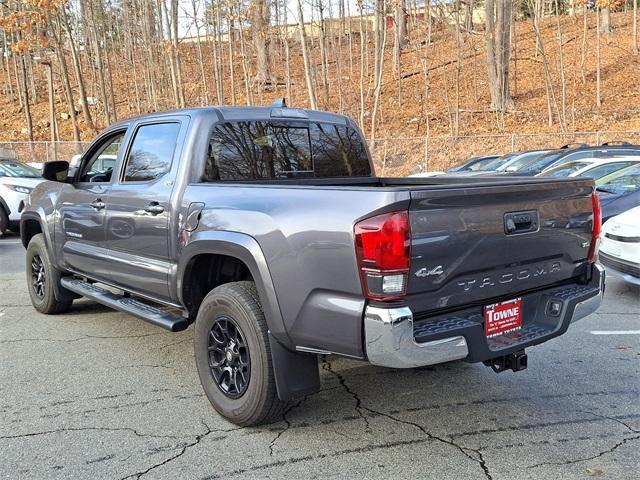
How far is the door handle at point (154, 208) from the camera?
4381 millimetres

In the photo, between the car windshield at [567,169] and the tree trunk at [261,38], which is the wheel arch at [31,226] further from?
the tree trunk at [261,38]

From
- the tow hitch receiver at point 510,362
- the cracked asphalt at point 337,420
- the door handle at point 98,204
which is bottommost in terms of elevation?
the cracked asphalt at point 337,420

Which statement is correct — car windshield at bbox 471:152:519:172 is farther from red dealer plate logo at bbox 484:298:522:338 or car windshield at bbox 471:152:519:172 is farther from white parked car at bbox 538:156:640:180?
red dealer plate logo at bbox 484:298:522:338

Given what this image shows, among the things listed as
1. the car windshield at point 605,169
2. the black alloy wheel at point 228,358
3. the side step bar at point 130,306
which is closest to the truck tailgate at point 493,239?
the black alloy wheel at point 228,358

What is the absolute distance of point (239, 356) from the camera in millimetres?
3828

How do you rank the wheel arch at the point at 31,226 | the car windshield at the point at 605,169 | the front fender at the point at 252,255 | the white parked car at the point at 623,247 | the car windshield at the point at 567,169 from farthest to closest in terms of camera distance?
the car windshield at the point at 567,169 < the car windshield at the point at 605,169 < the white parked car at the point at 623,247 < the wheel arch at the point at 31,226 < the front fender at the point at 252,255

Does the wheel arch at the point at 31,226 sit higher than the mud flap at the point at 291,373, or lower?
higher

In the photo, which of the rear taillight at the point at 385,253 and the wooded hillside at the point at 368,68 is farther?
the wooded hillside at the point at 368,68

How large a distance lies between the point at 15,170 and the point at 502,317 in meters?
12.1

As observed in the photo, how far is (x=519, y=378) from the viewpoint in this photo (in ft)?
15.1

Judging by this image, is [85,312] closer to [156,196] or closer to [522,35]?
[156,196]

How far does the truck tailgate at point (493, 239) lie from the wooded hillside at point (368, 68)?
19407 millimetres

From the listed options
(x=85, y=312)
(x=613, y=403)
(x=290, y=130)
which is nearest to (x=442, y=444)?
(x=613, y=403)

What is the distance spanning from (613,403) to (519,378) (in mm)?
680
